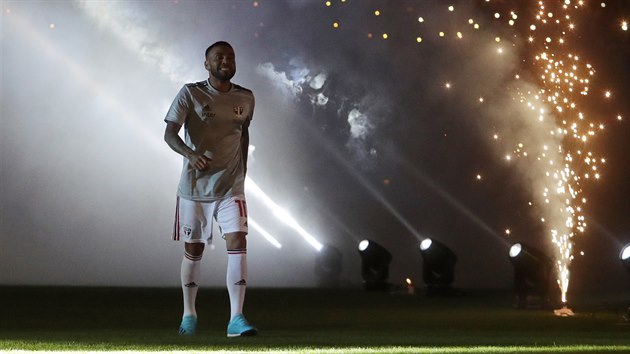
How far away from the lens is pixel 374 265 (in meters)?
11.3

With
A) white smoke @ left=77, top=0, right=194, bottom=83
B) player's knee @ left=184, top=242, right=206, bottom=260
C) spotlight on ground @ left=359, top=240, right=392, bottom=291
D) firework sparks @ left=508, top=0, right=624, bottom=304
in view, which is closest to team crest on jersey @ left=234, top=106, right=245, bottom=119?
player's knee @ left=184, top=242, right=206, bottom=260

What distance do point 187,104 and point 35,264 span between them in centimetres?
696

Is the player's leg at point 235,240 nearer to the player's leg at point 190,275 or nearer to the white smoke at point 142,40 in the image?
the player's leg at point 190,275

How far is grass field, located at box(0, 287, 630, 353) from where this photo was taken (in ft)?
14.6

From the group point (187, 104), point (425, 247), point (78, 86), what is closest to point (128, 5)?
point (78, 86)

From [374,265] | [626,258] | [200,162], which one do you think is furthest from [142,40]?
[200,162]

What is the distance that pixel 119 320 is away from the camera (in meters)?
6.51

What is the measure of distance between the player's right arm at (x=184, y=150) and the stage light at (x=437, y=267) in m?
5.82

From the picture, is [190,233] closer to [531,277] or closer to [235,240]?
[235,240]

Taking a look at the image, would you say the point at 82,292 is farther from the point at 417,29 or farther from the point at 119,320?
the point at 417,29

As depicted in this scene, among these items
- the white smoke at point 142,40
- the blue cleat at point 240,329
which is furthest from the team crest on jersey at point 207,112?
the white smoke at point 142,40

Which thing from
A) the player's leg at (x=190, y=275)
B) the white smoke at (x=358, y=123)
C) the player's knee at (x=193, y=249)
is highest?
the white smoke at (x=358, y=123)

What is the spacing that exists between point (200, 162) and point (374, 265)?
21.7 feet

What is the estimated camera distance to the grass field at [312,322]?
14.6ft
